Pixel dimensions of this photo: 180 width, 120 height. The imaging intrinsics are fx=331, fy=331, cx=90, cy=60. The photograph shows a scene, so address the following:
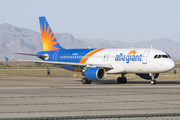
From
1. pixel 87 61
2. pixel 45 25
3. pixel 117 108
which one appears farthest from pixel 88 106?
pixel 45 25

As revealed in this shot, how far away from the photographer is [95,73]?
35906 millimetres

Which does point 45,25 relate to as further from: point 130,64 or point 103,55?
point 130,64

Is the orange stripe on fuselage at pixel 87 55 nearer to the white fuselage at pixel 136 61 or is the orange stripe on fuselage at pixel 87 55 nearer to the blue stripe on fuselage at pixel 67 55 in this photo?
the blue stripe on fuselage at pixel 67 55

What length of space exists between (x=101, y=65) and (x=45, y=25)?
46.4 feet

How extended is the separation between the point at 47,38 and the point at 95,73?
14622mm

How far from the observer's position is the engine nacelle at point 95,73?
118ft

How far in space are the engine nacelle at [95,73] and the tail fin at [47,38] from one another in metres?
11.7

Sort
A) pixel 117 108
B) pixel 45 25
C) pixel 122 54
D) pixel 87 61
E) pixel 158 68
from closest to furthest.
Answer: pixel 117 108, pixel 158 68, pixel 122 54, pixel 87 61, pixel 45 25

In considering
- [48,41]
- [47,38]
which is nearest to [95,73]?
[48,41]

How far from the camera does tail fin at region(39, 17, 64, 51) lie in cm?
4772

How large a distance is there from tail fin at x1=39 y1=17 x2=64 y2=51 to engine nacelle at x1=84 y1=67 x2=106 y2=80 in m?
11.7

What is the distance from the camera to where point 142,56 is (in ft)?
119

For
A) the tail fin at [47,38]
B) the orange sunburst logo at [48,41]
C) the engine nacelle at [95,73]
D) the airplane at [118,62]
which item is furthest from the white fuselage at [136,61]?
the orange sunburst logo at [48,41]

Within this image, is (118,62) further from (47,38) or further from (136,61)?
(47,38)
